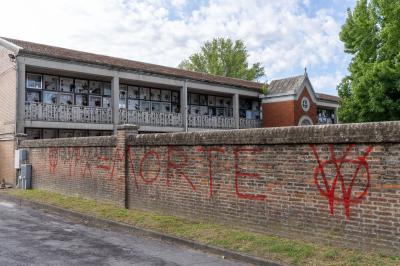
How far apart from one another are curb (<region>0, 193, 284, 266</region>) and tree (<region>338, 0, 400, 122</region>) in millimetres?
18584

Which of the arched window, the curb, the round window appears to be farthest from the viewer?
the round window

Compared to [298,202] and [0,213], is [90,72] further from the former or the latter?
[298,202]

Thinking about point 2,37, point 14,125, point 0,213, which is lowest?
point 0,213

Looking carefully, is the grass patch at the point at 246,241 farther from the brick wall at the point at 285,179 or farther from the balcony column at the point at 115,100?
the balcony column at the point at 115,100

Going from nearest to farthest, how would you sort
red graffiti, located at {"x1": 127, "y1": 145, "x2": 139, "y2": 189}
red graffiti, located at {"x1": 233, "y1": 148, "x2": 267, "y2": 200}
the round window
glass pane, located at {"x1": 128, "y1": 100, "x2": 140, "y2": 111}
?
red graffiti, located at {"x1": 233, "y1": 148, "x2": 267, "y2": 200} → red graffiti, located at {"x1": 127, "y1": 145, "x2": 139, "y2": 189} → glass pane, located at {"x1": 128, "y1": 100, "x2": 140, "y2": 111} → the round window

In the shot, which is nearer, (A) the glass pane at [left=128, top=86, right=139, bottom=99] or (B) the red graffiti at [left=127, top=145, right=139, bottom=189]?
(B) the red graffiti at [left=127, top=145, right=139, bottom=189]

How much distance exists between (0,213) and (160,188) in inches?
205

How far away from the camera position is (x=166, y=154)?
11227mm

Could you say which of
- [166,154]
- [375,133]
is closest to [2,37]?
[166,154]

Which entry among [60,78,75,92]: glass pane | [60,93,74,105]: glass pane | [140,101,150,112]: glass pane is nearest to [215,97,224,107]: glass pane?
[140,101,150,112]: glass pane

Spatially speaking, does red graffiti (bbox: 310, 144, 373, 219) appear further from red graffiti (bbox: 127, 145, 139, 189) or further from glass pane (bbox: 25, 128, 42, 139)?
glass pane (bbox: 25, 128, 42, 139)

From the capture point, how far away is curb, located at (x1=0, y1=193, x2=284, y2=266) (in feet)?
24.5

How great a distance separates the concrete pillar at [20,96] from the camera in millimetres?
20402

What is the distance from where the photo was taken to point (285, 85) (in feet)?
109
